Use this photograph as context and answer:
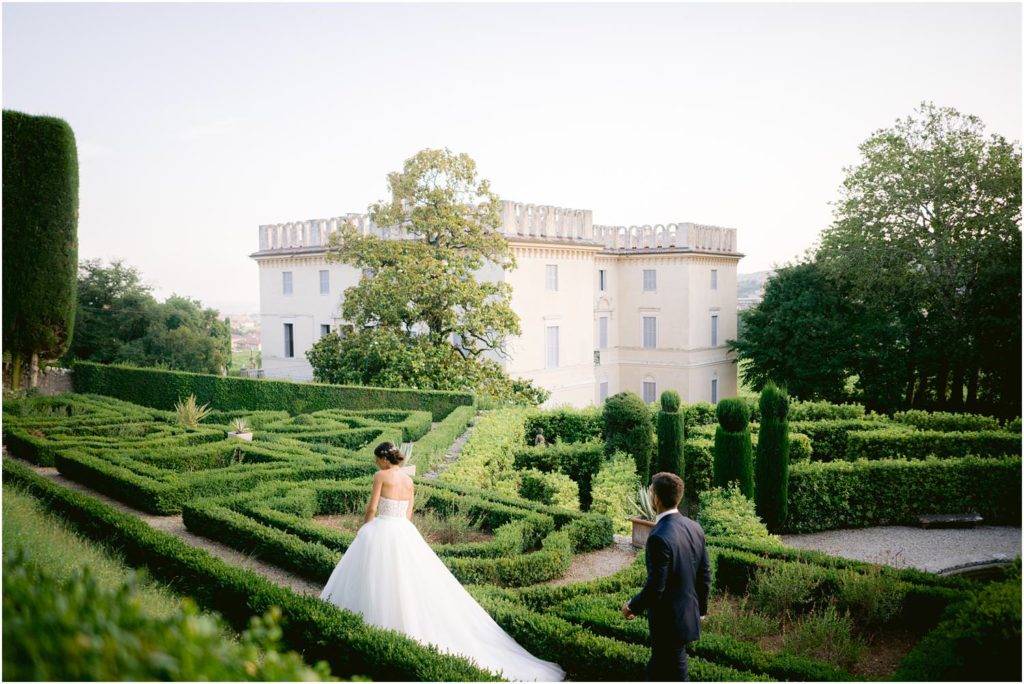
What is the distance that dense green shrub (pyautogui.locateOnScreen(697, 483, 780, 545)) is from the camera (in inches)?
350

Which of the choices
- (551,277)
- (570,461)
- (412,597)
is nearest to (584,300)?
(551,277)

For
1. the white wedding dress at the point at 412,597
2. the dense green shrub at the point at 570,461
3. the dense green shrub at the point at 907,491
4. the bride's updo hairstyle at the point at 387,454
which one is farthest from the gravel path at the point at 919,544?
the bride's updo hairstyle at the point at 387,454

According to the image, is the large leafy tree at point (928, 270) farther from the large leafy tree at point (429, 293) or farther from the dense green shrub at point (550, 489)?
the large leafy tree at point (429, 293)

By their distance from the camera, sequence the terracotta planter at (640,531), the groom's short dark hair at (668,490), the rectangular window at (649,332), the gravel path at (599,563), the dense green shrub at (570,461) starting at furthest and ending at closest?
the rectangular window at (649,332), the dense green shrub at (570,461), the terracotta planter at (640,531), the gravel path at (599,563), the groom's short dark hair at (668,490)

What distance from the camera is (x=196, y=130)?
39.9ft

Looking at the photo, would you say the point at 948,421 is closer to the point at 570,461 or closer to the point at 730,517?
the point at 730,517

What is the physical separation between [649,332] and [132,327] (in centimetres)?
1771

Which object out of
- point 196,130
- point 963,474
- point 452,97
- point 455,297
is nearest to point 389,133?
point 452,97

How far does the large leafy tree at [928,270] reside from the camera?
42.2ft

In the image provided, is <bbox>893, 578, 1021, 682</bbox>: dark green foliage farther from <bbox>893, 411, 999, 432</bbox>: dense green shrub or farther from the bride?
<bbox>893, 411, 999, 432</bbox>: dense green shrub

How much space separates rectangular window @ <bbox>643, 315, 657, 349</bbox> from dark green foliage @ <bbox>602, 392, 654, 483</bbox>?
674 inches

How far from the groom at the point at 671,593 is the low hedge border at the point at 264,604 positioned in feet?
3.45

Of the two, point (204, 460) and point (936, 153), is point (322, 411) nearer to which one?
point (204, 460)

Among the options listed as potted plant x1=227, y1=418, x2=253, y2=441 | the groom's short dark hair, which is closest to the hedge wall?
potted plant x1=227, y1=418, x2=253, y2=441
